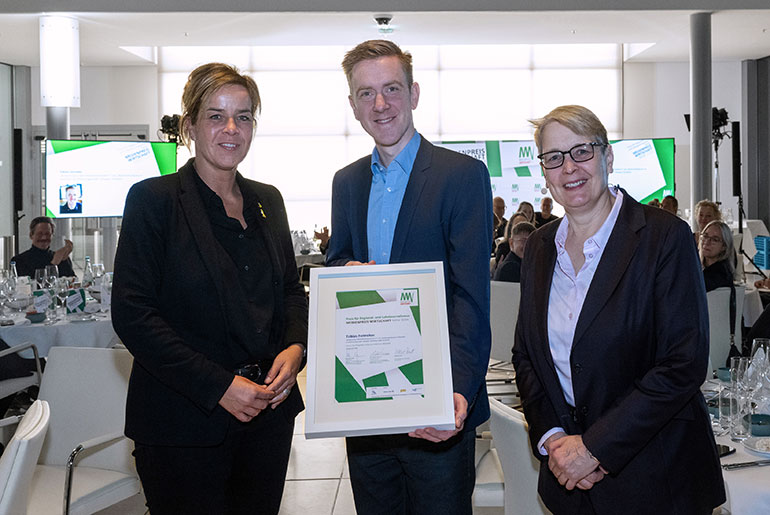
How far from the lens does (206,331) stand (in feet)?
6.62

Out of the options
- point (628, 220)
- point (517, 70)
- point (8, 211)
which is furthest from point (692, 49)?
point (8, 211)

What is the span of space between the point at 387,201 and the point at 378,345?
0.42m

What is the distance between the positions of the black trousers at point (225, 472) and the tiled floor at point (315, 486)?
224 centimetres

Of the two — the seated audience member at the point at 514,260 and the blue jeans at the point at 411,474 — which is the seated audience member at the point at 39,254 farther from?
the blue jeans at the point at 411,474

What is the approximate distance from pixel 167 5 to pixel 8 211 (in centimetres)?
671

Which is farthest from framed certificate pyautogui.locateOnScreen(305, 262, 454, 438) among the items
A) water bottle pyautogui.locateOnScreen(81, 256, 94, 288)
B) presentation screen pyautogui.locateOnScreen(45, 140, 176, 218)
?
presentation screen pyautogui.locateOnScreen(45, 140, 176, 218)

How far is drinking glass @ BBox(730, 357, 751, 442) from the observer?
264 centimetres

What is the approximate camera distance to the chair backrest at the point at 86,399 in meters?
3.35

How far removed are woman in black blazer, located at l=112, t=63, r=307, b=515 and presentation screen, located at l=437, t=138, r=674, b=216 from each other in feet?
39.5

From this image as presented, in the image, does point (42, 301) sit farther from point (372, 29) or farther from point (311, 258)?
point (372, 29)

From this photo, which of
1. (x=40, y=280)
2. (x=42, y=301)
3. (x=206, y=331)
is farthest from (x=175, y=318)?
(x=40, y=280)

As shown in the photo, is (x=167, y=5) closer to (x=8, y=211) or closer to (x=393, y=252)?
(x=8, y=211)

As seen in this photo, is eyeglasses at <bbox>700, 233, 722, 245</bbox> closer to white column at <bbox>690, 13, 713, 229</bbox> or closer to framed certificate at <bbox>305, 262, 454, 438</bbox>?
framed certificate at <bbox>305, 262, 454, 438</bbox>

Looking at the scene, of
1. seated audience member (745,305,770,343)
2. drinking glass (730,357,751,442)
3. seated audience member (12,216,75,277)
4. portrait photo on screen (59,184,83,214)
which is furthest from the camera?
portrait photo on screen (59,184,83,214)
